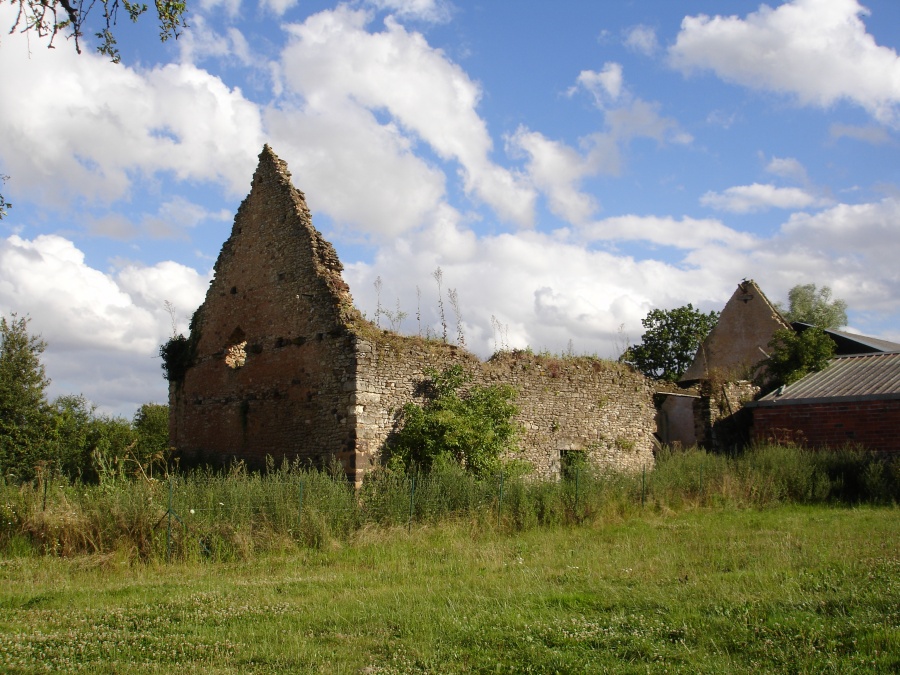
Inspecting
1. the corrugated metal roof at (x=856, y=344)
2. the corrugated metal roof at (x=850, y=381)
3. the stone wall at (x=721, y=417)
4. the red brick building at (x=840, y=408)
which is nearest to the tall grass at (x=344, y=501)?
the red brick building at (x=840, y=408)

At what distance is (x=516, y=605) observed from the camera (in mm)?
7680

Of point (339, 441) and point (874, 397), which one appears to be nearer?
point (339, 441)

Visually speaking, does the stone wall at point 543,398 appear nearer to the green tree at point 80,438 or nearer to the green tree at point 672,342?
the green tree at point 80,438

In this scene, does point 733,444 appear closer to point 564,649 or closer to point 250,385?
point 250,385

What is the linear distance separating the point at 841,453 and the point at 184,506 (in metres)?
14.5

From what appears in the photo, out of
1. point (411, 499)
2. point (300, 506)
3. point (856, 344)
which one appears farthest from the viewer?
point (856, 344)

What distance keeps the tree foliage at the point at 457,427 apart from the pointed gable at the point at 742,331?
41.7ft

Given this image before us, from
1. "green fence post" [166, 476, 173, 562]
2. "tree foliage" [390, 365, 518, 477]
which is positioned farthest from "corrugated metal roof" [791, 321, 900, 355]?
"green fence post" [166, 476, 173, 562]

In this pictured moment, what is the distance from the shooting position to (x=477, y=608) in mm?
7598

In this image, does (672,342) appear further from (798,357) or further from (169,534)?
(169,534)

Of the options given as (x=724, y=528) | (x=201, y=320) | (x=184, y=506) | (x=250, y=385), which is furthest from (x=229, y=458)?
(x=724, y=528)

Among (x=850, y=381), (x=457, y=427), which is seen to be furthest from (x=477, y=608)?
(x=850, y=381)

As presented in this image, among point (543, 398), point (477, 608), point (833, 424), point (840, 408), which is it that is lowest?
point (477, 608)

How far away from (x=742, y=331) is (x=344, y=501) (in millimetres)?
20052
